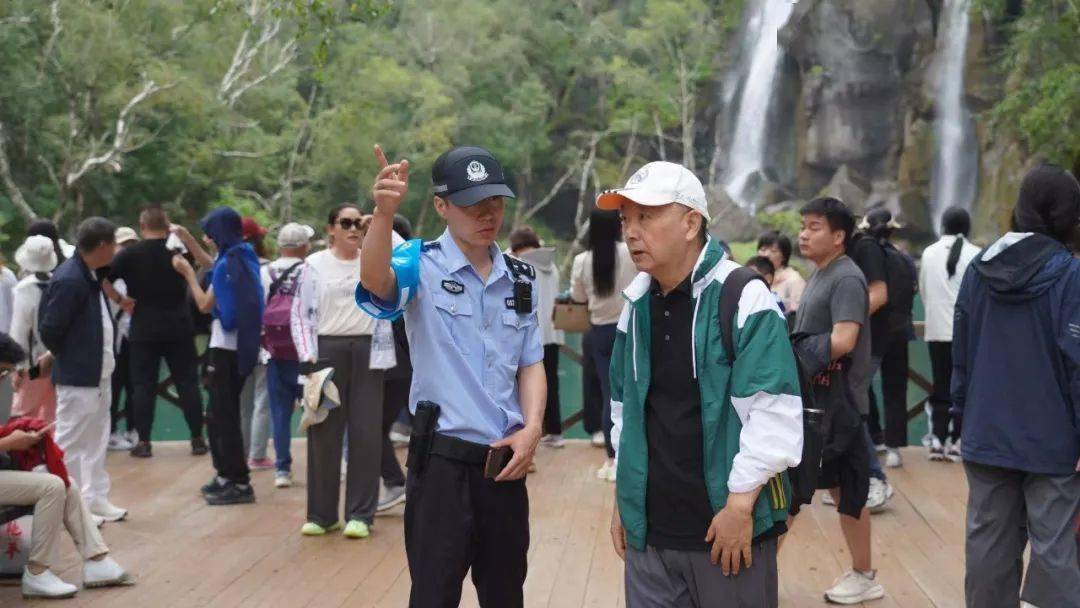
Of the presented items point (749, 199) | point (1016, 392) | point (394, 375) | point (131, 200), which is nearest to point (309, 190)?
point (131, 200)

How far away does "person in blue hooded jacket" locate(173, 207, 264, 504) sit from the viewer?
793 cm

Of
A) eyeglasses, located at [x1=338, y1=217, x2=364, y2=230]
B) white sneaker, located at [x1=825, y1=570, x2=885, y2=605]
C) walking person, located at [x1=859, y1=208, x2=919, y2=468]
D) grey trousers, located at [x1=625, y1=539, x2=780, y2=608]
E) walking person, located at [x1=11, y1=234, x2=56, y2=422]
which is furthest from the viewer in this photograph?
walking person, located at [x1=859, y1=208, x2=919, y2=468]

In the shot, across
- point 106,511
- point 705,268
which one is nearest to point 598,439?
point 106,511

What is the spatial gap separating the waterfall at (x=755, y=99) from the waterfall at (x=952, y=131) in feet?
18.5

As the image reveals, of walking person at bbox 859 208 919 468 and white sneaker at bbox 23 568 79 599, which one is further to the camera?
walking person at bbox 859 208 919 468

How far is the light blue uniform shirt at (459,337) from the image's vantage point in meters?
3.78

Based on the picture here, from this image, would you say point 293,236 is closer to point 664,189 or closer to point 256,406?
point 256,406

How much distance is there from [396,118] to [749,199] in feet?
36.8

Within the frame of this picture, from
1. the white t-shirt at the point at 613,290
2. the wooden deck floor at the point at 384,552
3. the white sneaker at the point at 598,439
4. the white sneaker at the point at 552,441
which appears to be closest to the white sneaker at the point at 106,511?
the wooden deck floor at the point at 384,552

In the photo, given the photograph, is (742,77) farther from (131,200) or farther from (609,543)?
(609,543)

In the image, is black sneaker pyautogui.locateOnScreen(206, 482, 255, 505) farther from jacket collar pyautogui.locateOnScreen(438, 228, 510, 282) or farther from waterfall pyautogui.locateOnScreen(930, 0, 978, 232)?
waterfall pyautogui.locateOnScreen(930, 0, 978, 232)

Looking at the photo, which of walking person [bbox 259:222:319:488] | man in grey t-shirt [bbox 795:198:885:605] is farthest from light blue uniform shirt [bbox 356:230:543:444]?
walking person [bbox 259:222:319:488]

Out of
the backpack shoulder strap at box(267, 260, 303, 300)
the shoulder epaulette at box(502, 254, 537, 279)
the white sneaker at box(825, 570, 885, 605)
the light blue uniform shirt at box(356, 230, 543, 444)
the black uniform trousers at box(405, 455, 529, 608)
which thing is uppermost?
the shoulder epaulette at box(502, 254, 537, 279)

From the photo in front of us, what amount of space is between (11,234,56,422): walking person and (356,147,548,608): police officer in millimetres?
4122
